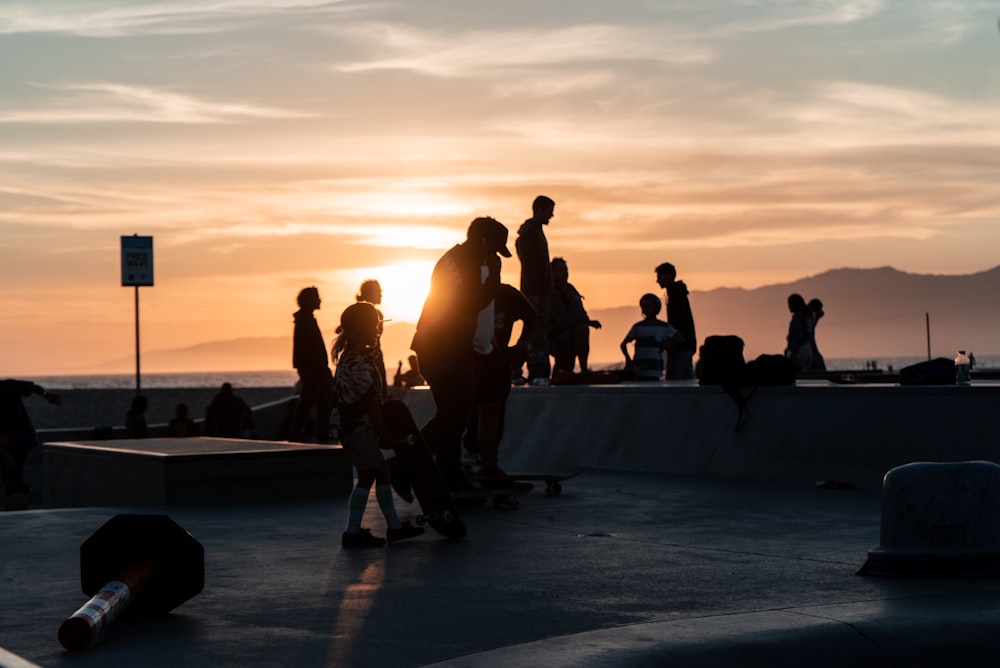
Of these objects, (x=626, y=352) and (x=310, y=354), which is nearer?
(x=310, y=354)

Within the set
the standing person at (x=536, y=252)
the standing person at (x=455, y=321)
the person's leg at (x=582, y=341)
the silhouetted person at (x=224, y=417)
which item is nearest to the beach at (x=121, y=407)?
the silhouetted person at (x=224, y=417)

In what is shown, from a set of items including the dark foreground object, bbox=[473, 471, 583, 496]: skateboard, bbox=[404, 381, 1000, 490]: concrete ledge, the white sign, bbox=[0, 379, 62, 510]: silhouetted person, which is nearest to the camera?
the dark foreground object

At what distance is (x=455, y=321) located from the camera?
10.4 metres

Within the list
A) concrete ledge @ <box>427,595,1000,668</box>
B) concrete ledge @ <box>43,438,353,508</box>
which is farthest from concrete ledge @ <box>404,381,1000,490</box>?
concrete ledge @ <box>427,595,1000,668</box>

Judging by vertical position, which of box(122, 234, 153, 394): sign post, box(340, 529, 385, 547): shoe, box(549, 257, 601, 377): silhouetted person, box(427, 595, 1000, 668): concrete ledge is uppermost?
box(122, 234, 153, 394): sign post

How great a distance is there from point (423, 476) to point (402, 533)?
1.29ft

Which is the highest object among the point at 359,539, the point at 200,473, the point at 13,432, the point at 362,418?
the point at 362,418

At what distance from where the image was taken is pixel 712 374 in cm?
1470

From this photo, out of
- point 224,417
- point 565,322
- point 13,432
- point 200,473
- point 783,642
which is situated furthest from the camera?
point 224,417

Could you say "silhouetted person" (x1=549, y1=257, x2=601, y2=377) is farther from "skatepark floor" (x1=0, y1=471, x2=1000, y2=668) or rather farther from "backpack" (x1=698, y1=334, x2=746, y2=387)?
"skatepark floor" (x1=0, y1=471, x2=1000, y2=668)

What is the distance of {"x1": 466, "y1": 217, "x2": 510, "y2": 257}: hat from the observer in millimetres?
10477

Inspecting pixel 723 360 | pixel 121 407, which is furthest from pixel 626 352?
pixel 121 407

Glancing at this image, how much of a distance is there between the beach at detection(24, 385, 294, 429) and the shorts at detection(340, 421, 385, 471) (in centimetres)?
3511

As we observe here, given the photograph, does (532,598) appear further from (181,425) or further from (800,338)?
(181,425)
